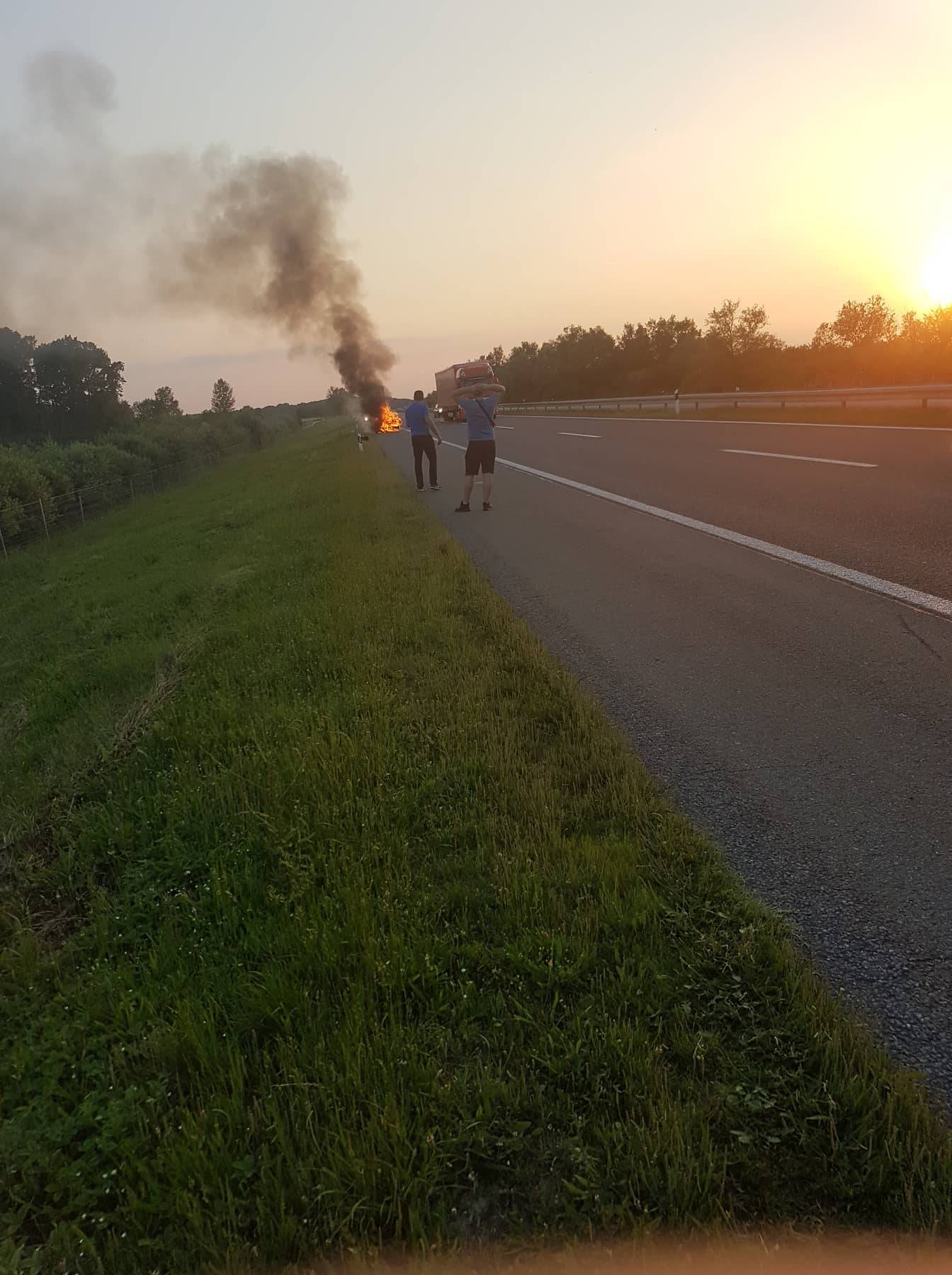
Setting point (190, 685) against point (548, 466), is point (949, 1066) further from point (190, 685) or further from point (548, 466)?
point (548, 466)

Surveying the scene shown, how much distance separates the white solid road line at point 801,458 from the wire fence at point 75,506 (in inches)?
630

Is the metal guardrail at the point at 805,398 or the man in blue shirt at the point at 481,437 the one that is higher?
the metal guardrail at the point at 805,398

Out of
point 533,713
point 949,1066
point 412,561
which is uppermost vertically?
point 412,561

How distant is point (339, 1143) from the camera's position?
1.71 meters

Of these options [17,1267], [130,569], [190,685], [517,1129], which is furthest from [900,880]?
[130,569]

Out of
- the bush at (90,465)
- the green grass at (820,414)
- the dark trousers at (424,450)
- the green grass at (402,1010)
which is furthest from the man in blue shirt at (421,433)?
the green grass at (402,1010)

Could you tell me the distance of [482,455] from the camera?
11.0 metres

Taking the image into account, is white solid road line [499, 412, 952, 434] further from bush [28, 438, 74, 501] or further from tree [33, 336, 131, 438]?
tree [33, 336, 131, 438]

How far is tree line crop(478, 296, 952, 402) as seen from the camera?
38969mm

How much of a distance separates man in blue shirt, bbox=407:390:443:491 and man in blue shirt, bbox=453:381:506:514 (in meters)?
2.73

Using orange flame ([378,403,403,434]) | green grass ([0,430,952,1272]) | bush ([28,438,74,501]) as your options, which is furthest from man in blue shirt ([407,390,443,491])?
orange flame ([378,403,403,434])

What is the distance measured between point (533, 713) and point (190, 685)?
8.47ft

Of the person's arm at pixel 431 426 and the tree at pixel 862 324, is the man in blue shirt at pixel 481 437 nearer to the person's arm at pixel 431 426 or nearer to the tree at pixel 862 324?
the person's arm at pixel 431 426

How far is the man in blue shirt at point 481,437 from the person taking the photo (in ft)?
34.8
